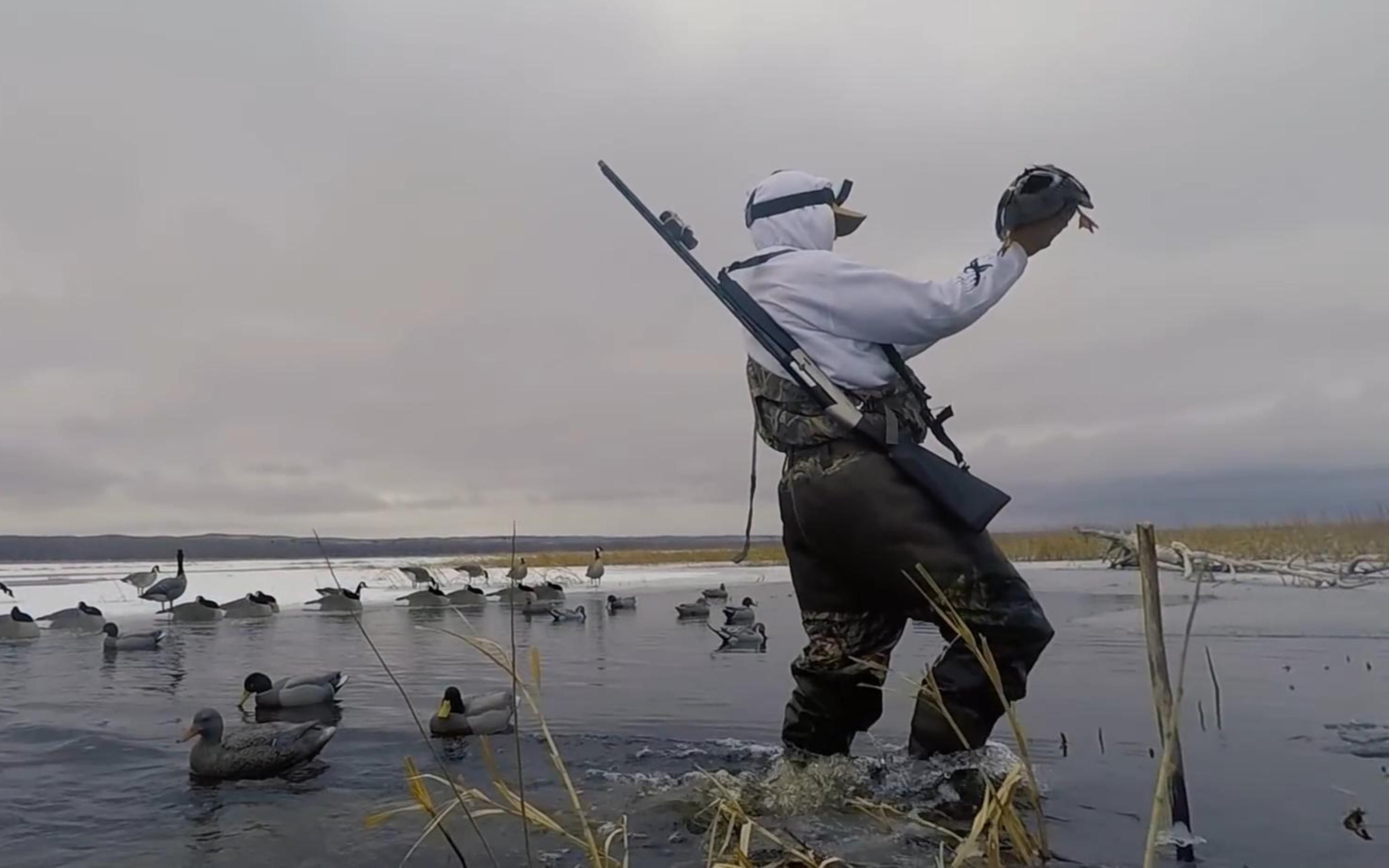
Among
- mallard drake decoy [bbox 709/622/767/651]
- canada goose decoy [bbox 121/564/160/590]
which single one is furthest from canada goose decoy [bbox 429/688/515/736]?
canada goose decoy [bbox 121/564/160/590]

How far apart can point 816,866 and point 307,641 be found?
1088cm

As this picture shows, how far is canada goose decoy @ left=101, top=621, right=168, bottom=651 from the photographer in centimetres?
1059

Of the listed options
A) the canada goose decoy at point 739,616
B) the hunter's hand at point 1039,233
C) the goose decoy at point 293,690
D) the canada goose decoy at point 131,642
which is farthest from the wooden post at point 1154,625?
the canada goose decoy at point 131,642

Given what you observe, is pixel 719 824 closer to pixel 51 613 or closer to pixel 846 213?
pixel 846 213

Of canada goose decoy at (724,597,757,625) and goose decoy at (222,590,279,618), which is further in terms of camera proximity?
goose decoy at (222,590,279,618)

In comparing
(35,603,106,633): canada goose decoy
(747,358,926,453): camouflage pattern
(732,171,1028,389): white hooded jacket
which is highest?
(732,171,1028,389): white hooded jacket

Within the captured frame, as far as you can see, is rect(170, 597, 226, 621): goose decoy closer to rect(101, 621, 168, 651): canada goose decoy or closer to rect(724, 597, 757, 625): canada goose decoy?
rect(101, 621, 168, 651): canada goose decoy

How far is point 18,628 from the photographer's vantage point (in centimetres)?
1313

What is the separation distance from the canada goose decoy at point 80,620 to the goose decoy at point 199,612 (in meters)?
A: 1.26

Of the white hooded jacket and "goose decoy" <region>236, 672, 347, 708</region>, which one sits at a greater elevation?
the white hooded jacket

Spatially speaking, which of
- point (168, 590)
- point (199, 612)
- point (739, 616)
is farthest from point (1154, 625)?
point (168, 590)

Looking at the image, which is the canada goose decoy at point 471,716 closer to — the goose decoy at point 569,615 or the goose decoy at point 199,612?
the goose decoy at point 569,615

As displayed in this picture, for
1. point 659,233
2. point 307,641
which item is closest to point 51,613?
point 307,641

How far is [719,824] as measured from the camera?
121 inches
